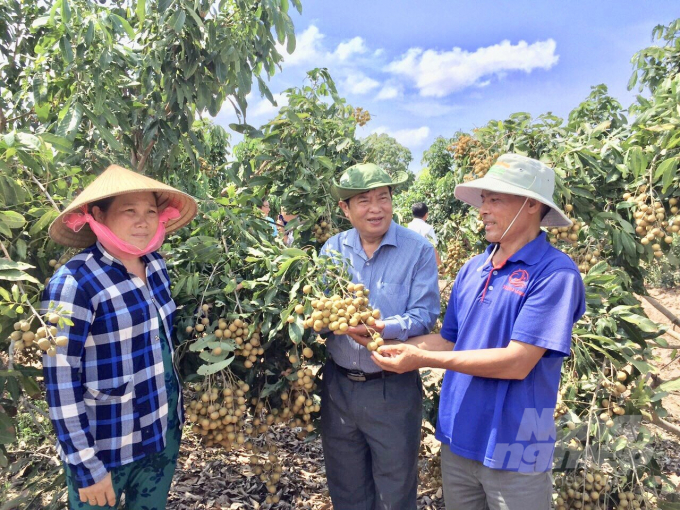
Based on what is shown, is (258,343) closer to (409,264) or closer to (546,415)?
(409,264)

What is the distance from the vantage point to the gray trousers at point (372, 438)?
1.95 m

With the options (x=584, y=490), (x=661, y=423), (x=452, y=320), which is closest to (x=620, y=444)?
(x=584, y=490)

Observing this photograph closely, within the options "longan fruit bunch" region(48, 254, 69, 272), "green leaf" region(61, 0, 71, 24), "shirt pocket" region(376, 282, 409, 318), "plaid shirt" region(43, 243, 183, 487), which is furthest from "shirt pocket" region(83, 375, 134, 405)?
"green leaf" region(61, 0, 71, 24)

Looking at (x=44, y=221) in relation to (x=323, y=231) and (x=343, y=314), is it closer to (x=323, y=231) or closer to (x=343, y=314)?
(x=343, y=314)

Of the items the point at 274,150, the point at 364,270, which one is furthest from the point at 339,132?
the point at 364,270

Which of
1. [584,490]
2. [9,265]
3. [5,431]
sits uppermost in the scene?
[9,265]

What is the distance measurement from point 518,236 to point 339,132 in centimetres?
139

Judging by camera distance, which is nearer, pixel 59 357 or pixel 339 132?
pixel 59 357

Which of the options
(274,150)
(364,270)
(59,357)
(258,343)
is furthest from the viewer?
(274,150)

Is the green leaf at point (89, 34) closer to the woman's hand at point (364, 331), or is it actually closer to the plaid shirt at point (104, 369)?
the plaid shirt at point (104, 369)

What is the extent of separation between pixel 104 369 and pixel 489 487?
4.30 ft

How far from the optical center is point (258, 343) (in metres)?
1.88

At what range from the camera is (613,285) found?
6.66ft

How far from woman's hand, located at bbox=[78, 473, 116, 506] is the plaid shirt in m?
0.02
